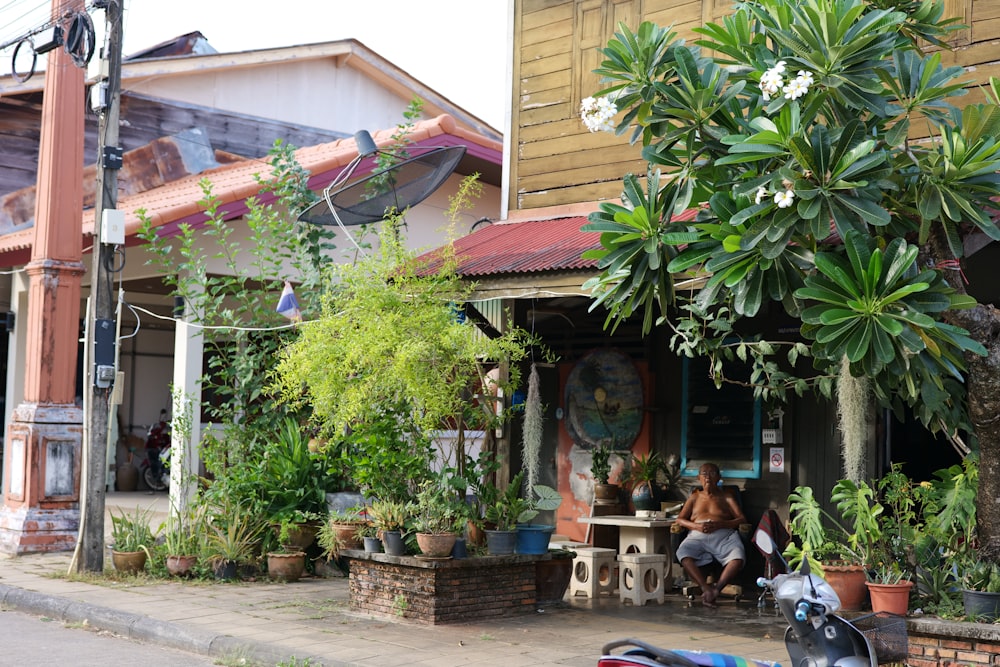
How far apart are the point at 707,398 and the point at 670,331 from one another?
788 mm

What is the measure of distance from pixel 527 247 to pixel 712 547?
307 centimetres

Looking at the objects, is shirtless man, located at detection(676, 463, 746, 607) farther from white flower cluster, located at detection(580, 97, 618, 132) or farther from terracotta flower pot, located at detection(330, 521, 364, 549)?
white flower cluster, located at detection(580, 97, 618, 132)

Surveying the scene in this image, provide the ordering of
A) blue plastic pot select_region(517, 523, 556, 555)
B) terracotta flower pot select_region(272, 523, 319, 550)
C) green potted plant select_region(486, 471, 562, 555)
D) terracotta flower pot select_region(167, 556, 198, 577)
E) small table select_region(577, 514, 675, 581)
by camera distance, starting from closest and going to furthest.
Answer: green potted plant select_region(486, 471, 562, 555) → blue plastic pot select_region(517, 523, 556, 555) → small table select_region(577, 514, 675, 581) → terracotta flower pot select_region(167, 556, 198, 577) → terracotta flower pot select_region(272, 523, 319, 550)

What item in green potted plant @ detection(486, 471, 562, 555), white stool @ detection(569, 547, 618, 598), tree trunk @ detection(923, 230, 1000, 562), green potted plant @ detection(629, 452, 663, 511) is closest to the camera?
tree trunk @ detection(923, 230, 1000, 562)

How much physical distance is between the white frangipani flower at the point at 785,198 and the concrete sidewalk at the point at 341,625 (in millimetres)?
3244

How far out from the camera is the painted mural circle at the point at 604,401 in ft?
36.6

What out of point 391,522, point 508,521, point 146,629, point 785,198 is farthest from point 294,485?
point 785,198

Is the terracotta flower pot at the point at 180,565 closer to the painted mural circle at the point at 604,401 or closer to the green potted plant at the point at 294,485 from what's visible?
the green potted plant at the point at 294,485

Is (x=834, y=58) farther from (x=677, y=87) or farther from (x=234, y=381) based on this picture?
(x=234, y=381)

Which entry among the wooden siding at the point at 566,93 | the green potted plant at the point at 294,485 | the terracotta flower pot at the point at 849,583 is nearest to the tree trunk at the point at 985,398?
the terracotta flower pot at the point at 849,583

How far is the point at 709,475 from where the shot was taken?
988 centimetres

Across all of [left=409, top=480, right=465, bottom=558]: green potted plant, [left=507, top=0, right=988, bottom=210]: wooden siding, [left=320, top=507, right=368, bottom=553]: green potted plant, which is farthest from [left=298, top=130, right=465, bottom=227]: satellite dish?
[left=409, top=480, right=465, bottom=558]: green potted plant

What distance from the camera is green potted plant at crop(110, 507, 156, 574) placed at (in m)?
10.6

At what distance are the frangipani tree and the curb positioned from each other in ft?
10.5
